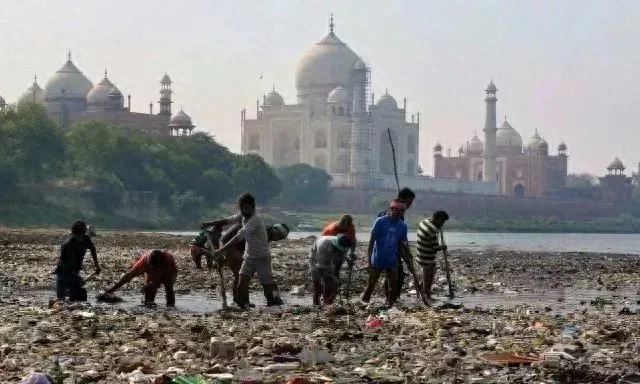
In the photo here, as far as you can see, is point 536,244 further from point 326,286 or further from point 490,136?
point 490,136

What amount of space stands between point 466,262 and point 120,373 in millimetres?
20182

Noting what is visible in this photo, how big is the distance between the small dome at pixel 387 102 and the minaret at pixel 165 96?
1959 centimetres

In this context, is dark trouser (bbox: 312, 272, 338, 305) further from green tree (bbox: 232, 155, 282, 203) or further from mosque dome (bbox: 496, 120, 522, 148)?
mosque dome (bbox: 496, 120, 522, 148)

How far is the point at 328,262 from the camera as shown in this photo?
1264 cm

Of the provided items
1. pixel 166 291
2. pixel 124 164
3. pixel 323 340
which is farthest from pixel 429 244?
pixel 124 164

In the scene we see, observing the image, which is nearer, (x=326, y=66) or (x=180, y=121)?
(x=180, y=121)

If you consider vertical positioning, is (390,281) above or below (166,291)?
above

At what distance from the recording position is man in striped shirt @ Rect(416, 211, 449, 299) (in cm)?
1341

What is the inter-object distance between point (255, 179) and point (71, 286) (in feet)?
218

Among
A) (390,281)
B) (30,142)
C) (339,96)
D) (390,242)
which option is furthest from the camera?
(339,96)

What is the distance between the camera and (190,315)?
11.7m

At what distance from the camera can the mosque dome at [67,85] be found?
101125 millimetres

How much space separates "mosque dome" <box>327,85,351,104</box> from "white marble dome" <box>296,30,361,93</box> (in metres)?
1.42

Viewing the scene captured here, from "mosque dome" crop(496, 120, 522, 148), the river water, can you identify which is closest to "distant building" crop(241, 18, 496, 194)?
"mosque dome" crop(496, 120, 522, 148)
